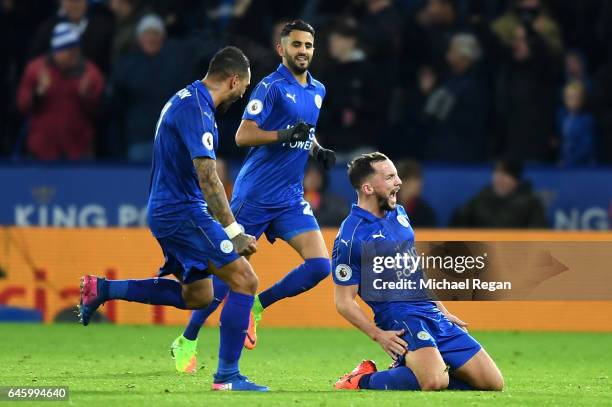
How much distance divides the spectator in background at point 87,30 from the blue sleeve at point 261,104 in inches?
242

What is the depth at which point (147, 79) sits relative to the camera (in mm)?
15617

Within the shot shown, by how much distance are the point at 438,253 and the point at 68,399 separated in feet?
11.5

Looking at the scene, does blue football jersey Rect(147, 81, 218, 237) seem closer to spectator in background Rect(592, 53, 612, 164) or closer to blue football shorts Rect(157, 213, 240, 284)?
blue football shorts Rect(157, 213, 240, 284)

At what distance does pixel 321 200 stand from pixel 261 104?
488cm

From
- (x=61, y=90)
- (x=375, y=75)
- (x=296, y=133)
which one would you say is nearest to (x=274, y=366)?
(x=296, y=133)

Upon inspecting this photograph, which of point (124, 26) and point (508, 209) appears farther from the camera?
point (124, 26)

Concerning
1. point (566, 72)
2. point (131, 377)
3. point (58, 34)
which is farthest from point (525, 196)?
point (131, 377)

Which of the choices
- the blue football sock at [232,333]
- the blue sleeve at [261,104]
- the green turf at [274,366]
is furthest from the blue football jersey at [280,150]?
the blue football sock at [232,333]

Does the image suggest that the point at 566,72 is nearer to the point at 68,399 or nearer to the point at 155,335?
the point at 155,335

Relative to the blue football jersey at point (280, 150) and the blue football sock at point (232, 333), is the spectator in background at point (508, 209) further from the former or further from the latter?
the blue football sock at point (232, 333)

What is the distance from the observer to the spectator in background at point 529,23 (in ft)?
51.6

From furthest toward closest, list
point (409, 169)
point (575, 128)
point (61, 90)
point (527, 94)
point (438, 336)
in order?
point (61, 90)
point (527, 94)
point (575, 128)
point (409, 169)
point (438, 336)

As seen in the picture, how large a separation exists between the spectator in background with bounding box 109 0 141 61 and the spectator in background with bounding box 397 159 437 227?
3.36 meters

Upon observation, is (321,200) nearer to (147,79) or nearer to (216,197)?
(147,79)
